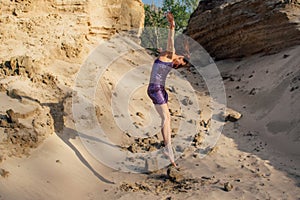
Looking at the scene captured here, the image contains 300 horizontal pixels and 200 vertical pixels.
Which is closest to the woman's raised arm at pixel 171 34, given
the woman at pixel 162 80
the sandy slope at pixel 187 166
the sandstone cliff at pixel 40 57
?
the woman at pixel 162 80

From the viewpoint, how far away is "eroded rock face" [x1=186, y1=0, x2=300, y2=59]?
9539 mm

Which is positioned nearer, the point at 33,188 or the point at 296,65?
the point at 33,188

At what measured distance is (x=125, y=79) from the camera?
745 cm

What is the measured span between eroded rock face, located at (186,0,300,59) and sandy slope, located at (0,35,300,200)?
9.75 feet

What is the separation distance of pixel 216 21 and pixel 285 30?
2.90m

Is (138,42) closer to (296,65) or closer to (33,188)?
(296,65)

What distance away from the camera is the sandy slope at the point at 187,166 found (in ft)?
11.4

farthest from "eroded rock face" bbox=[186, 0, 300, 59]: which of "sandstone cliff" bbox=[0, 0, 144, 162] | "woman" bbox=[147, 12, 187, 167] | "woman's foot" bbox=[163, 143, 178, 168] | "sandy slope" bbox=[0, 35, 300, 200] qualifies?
"woman's foot" bbox=[163, 143, 178, 168]

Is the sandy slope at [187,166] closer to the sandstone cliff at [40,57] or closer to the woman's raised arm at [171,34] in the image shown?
the sandstone cliff at [40,57]

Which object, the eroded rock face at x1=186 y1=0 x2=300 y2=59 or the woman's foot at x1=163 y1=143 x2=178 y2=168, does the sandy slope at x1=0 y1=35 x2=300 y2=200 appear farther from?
the eroded rock face at x1=186 y1=0 x2=300 y2=59

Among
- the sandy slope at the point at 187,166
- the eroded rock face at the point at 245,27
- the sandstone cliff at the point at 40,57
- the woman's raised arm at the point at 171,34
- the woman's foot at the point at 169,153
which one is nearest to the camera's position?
the sandy slope at the point at 187,166

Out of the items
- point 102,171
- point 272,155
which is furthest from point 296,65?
point 102,171

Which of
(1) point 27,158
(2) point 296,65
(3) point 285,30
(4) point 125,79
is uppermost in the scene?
(3) point 285,30

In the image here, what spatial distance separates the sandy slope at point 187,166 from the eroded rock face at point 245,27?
297cm
